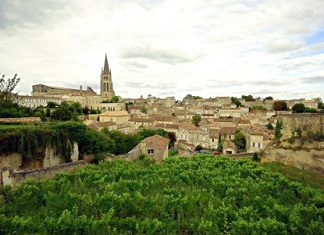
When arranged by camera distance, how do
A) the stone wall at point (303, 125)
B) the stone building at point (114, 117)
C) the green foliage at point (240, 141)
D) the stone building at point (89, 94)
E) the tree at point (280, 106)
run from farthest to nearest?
the tree at point (280, 106) < the stone building at point (89, 94) < the stone building at point (114, 117) < the green foliage at point (240, 141) < the stone wall at point (303, 125)

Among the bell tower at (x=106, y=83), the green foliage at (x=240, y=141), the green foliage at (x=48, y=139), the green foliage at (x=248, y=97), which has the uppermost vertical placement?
the bell tower at (x=106, y=83)

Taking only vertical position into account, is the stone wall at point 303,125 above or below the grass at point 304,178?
above

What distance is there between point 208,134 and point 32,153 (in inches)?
1321

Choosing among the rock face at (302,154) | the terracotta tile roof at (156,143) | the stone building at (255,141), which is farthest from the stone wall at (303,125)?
the stone building at (255,141)

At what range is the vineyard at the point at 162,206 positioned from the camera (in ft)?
24.5

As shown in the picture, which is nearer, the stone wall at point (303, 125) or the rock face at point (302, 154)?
the rock face at point (302, 154)

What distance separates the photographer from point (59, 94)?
309ft

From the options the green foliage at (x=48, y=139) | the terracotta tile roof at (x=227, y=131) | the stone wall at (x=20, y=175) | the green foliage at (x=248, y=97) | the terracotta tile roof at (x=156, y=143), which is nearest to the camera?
the stone wall at (x=20, y=175)

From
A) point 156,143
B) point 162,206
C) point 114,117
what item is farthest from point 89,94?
point 162,206

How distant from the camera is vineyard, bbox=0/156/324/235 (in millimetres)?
7477

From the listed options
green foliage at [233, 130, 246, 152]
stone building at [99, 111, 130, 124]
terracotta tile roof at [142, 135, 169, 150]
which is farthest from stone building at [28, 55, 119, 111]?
terracotta tile roof at [142, 135, 169, 150]

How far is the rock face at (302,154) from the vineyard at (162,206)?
24.1 ft

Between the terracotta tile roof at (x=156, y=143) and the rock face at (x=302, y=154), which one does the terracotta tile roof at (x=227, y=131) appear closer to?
the terracotta tile roof at (x=156, y=143)

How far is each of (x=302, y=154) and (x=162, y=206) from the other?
49.0 feet
